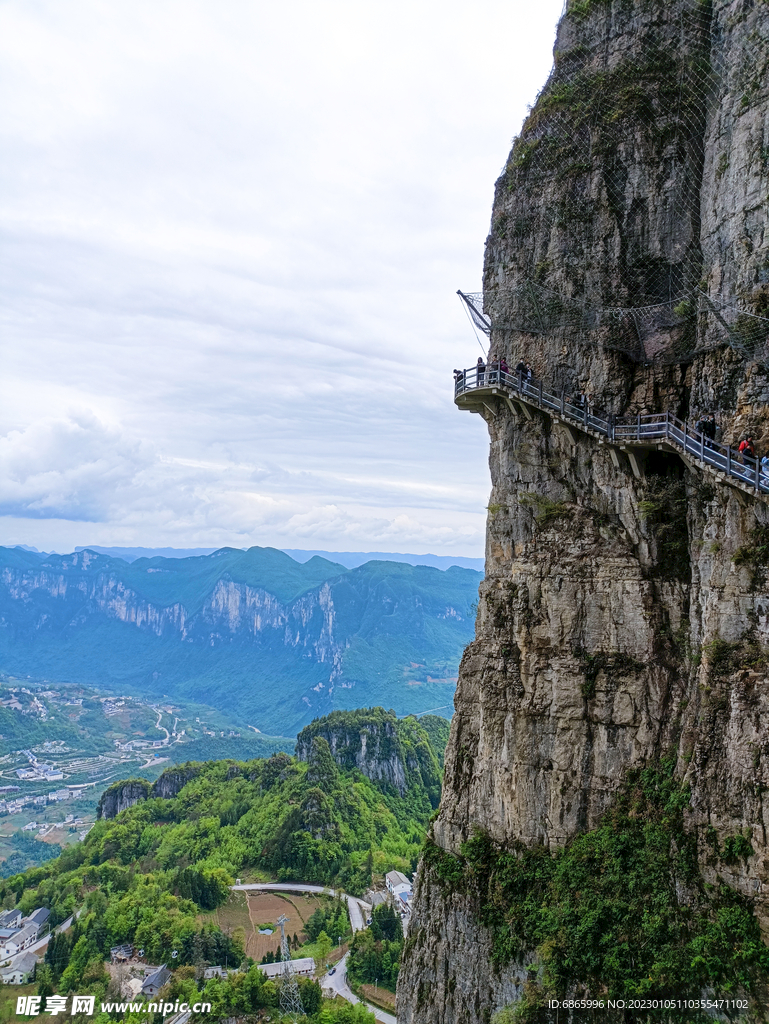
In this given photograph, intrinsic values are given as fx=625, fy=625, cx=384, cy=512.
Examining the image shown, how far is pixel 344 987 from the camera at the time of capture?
3853 centimetres

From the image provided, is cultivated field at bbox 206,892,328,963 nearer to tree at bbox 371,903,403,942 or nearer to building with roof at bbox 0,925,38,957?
tree at bbox 371,903,403,942

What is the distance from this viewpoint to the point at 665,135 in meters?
18.8

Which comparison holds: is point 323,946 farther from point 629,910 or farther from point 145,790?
point 145,790

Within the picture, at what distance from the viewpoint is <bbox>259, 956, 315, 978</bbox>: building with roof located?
3844cm

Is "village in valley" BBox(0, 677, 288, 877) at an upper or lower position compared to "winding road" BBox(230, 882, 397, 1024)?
lower

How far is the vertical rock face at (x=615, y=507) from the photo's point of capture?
1551cm

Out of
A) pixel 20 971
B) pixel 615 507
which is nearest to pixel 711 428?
pixel 615 507

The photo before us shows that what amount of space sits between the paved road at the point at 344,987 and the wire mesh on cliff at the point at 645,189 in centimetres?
3788

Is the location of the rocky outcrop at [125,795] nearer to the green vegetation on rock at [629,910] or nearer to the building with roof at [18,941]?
the building with roof at [18,941]

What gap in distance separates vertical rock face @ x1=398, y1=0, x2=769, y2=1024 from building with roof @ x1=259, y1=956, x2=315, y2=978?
21638mm

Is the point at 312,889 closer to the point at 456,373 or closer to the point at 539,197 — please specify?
the point at 456,373

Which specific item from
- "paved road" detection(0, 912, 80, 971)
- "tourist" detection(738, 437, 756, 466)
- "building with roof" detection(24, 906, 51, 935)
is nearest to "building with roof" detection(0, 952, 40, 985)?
"paved road" detection(0, 912, 80, 971)

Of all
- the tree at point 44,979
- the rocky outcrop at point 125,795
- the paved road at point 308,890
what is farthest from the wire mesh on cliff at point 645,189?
the rocky outcrop at point 125,795

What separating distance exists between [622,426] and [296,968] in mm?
39192
